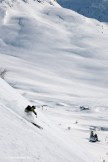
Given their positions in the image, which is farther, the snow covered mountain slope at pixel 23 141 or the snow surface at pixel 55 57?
the snow surface at pixel 55 57

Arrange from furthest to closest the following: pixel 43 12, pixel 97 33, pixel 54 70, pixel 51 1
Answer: pixel 51 1 → pixel 43 12 → pixel 97 33 → pixel 54 70

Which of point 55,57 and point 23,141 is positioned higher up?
point 55,57

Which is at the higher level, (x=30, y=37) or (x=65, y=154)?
(x=30, y=37)

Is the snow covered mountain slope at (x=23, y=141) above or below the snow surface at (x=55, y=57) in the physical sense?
below

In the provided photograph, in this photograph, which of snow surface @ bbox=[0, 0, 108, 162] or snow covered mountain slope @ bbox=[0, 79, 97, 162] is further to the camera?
snow surface @ bbox=[0, 0, 108, 162]

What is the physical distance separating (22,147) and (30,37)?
116m

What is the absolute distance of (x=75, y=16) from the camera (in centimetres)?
14775

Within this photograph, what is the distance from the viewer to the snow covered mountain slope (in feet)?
23.9

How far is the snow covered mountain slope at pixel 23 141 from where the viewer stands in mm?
7296

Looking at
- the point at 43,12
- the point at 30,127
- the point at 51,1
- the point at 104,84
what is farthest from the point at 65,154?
the point at 51,1

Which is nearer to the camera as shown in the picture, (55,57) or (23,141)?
(23,141)

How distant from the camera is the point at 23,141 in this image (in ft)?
25.4

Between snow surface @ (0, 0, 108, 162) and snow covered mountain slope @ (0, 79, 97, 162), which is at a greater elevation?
snow surface @ (0, 0, 108, 162)

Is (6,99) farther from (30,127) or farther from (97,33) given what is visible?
(97,33)
